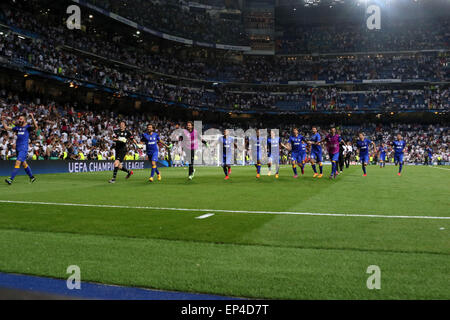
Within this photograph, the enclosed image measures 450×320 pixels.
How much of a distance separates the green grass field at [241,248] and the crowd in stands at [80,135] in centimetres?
1865

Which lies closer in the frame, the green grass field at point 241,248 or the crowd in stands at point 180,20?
the green grass field at point 241,248

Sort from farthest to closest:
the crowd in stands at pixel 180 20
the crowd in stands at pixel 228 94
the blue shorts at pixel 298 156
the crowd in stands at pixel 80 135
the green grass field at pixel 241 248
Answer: the crowd in stands at pixel 180 20 < the crowd in stands at pixel 228 94 < the crowd in stands at pixel 80 135 < the blue shorts at pixel 298 156 < the green grass field at pixel 241 248

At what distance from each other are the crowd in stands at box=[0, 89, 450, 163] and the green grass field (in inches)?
734

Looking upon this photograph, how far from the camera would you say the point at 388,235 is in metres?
5.96

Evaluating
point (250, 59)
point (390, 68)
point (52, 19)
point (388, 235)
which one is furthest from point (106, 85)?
point (390, 68)

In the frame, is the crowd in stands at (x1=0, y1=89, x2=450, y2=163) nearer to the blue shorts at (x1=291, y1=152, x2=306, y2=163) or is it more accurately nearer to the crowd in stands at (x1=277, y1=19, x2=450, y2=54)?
the blue shorts at (x1=291, y1=152, x2=306, y2=163)

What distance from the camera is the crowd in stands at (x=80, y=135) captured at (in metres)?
26.4

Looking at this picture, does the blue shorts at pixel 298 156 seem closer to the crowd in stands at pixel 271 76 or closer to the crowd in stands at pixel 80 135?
the crowd in stands at pixel 80 135

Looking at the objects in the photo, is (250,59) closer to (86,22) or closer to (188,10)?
(188,10)

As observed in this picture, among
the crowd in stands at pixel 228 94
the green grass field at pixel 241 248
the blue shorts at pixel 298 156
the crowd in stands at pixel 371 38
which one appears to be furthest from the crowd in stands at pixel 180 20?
the green grass field at pixel 241 248

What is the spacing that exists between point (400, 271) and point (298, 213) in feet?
13.4

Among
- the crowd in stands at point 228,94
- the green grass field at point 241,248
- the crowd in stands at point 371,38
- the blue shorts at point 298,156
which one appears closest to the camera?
the green grass field at point 241,248

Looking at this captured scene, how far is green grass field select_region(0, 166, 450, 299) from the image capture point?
3.71 metres

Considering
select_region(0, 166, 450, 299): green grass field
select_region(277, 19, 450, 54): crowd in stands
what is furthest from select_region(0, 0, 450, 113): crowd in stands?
select_region(0, 166, 450, 299): green grass field
